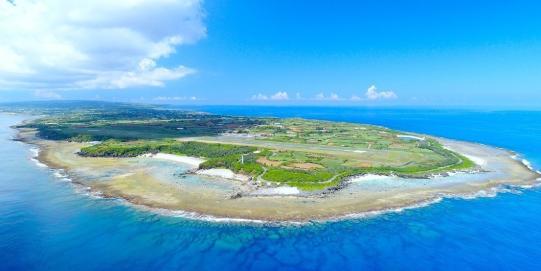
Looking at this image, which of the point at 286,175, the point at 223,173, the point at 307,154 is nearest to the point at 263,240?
the point at 286,175

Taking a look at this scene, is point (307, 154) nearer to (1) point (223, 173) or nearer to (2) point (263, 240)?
(1) point (223, 173)

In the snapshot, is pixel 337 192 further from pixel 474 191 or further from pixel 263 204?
pixel 474 191

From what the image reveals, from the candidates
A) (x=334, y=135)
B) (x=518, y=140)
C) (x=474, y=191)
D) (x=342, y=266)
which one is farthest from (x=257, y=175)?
(x=518, y=140)

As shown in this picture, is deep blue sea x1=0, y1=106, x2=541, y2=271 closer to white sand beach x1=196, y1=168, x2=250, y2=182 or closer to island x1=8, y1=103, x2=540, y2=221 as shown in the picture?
island x1=8, y1=103, x2=540, y2=221

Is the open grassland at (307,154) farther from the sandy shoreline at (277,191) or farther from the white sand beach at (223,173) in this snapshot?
the sandy shoreline at (277,191)

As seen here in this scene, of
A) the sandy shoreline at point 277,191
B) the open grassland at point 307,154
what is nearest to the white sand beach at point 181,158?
the sandy shoreline at point 277,191
